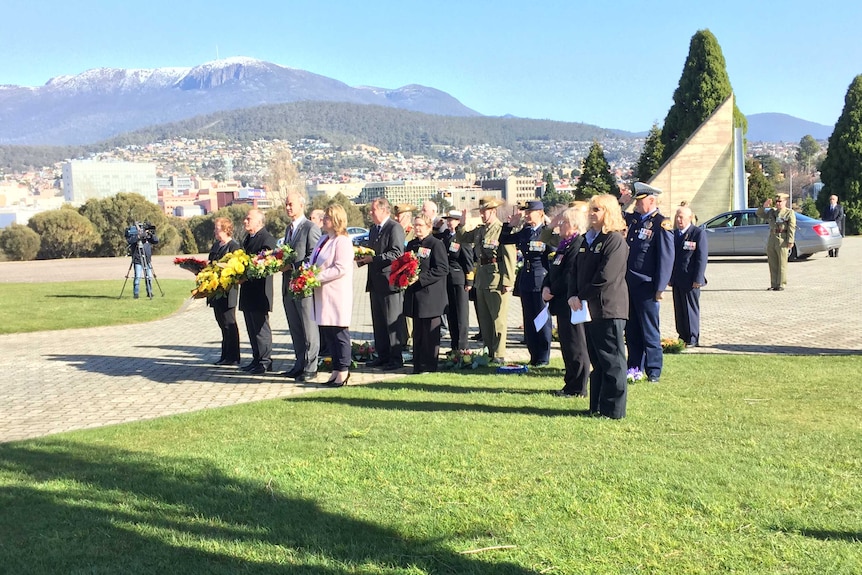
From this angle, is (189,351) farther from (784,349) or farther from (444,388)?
(784,349)

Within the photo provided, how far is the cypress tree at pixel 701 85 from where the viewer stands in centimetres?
3891

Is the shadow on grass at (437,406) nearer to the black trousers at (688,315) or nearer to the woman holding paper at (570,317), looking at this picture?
the woman holding paper at (570,317)

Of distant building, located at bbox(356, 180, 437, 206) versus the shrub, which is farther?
distant building, located at bbox(356, 180, 437, 206)

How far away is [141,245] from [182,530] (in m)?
17.3

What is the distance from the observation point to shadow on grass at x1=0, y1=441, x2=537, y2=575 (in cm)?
405

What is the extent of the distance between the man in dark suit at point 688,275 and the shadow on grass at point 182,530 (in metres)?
7.39

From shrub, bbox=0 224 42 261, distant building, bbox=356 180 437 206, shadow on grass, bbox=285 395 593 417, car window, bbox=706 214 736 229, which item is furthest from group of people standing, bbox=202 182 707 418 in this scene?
distant building, bbox=356 180 437 206

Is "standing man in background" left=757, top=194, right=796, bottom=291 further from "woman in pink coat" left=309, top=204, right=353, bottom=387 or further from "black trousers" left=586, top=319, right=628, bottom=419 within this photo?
"black trousers" left=586, top=319, right=628, bottom=419

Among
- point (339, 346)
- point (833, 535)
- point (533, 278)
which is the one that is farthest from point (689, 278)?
point (833, 535)

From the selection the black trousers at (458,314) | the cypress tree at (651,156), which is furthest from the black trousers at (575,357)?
the cypress tree at (651,156)

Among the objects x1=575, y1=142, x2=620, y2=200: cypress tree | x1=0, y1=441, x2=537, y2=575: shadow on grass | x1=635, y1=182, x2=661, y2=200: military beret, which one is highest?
x1=575, y1=142, x2=620, y2=200: cypress tree

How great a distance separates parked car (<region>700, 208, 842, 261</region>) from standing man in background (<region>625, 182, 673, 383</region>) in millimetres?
16227

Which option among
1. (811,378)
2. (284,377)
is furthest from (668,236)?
(284,377)

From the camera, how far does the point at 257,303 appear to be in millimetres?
10133
